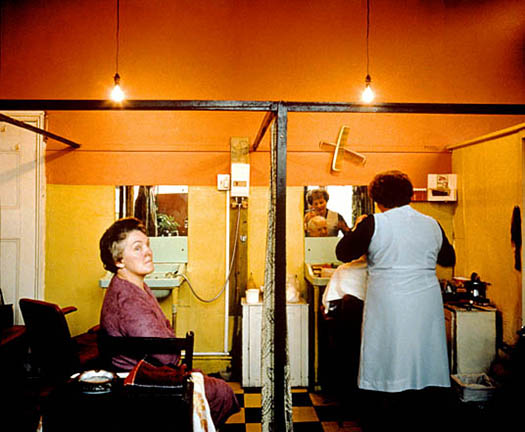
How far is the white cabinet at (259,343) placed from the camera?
407cm

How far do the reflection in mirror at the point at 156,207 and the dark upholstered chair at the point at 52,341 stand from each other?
1.56 metres

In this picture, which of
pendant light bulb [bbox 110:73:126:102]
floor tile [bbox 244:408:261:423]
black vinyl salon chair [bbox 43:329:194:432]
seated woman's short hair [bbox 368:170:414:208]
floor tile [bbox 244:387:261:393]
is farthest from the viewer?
pendant light bulb [bbox 110:73:126:102]

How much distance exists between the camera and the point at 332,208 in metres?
4.59

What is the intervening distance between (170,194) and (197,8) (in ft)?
6.49

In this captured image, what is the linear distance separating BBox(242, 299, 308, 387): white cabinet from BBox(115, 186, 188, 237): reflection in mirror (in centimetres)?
110

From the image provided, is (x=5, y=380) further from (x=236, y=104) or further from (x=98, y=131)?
(x=236, y=104)

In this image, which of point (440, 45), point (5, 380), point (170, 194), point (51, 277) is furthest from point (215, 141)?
point (5, 380)

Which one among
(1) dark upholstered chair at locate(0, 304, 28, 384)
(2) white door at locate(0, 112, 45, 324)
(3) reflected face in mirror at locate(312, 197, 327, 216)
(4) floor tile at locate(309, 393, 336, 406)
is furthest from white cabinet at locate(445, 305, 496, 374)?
(2) white door at locate(0, 112, 45, 324)

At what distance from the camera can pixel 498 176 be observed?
392 centimetres

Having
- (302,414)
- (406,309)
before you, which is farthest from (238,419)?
(406,309)

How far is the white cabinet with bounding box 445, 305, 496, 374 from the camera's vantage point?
12.5 feet

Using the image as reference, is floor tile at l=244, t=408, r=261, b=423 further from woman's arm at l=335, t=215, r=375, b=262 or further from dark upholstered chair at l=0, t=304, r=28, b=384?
dark upholstered chair at l=0, t=304, r=28, b=384

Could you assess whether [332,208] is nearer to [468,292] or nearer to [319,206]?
[319,206]

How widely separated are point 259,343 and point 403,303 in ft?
5.92
